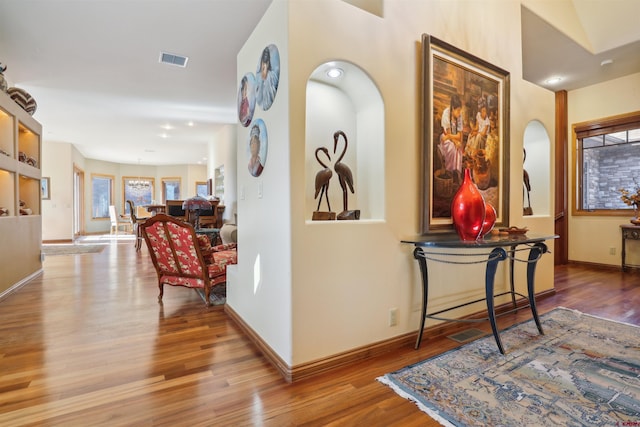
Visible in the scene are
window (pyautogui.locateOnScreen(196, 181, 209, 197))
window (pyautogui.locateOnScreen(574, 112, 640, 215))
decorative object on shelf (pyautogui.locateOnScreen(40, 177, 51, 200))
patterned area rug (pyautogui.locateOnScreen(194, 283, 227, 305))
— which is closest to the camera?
patterned area rug (pyautogui.locateOnScreen(194, 283, 227, 305))

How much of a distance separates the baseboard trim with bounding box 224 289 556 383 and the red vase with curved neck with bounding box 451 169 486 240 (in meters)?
0.82

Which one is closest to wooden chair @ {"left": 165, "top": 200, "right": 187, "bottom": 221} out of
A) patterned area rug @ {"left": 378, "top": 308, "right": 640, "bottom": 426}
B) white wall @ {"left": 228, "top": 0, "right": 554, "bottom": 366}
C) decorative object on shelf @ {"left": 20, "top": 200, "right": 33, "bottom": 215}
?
decorative object on shelf @ {"left": 20, "top": 200, "right": 33, "bottom": 215}

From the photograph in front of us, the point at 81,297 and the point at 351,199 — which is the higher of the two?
the point at 351,199

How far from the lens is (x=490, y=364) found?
2027mm

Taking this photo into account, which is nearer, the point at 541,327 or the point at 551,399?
the point at 551,399

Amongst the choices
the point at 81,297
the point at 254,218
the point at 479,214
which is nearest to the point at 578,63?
the point at 479,214

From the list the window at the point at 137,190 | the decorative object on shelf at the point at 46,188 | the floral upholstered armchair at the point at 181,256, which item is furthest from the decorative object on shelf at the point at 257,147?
the window at the point at 137,190

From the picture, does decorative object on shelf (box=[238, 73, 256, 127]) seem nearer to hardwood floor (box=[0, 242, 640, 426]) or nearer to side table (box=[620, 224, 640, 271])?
hardwood floor (box=[0, 242, 640, 426])

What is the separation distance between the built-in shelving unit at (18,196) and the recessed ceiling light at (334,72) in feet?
12.9

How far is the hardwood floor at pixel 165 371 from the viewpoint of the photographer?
155 centimetres

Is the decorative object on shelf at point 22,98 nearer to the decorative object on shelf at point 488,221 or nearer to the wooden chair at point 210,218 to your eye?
the wooden chair at point 210,218

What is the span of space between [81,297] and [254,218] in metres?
2.72

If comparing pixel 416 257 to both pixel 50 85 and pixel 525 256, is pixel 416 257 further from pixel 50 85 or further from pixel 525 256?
pixel 50 85

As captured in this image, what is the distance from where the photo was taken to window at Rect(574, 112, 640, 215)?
4.84 meters
